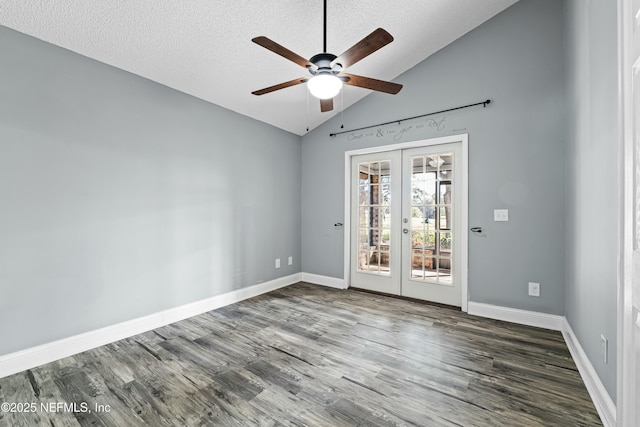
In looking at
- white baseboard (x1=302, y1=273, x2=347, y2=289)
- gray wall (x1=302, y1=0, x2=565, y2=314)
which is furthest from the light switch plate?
white baseboard (x1=302, y1=273, x2=347, y2=289)

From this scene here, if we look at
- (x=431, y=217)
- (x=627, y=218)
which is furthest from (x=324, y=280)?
(x=627, y=218)

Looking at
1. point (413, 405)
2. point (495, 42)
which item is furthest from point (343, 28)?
point (413, 405)

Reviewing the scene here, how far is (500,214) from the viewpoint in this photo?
9.88 ft

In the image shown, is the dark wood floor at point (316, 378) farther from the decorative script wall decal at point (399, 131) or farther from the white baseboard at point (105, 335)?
the decorative script wall decal at point (399, 131)

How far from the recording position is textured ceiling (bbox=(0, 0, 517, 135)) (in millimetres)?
2082

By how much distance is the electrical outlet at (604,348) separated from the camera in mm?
1562

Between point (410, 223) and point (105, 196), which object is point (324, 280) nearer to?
point (410, 223)

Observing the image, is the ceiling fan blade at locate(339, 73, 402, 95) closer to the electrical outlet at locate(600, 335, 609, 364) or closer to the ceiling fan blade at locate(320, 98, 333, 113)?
the ceiling fan blade at locate(320, 98, 333, 113)

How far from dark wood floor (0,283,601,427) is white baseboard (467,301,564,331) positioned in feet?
0.39

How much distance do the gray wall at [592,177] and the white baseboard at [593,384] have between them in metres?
0.06

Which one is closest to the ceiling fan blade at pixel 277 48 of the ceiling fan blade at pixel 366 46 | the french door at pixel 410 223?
the ceiling fan blade at pixel 366 46

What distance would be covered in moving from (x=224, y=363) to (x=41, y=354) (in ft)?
4.60

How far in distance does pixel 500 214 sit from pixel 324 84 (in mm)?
2378

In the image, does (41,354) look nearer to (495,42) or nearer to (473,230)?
(473,230)
